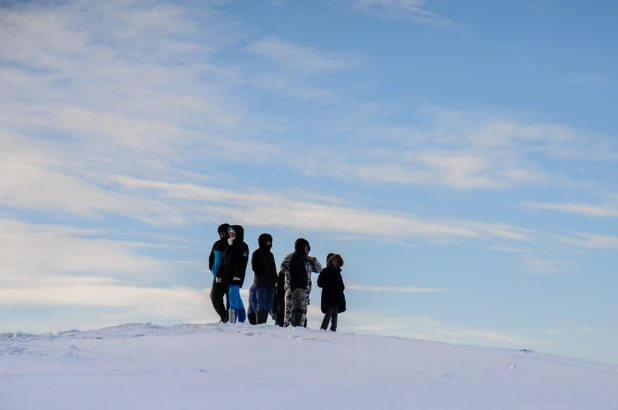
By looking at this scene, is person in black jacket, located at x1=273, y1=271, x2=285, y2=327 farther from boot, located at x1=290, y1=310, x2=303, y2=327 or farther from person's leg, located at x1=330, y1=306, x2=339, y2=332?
person's leg, located at x1=330, y1=306, x2=339, y2=332

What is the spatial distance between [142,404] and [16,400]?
131 cm

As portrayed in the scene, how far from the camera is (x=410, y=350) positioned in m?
13.6

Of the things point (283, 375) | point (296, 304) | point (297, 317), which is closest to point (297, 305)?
point (296, 304)

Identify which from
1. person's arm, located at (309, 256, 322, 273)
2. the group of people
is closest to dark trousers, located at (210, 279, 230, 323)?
the group of people

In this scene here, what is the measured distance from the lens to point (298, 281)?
57.1 feet

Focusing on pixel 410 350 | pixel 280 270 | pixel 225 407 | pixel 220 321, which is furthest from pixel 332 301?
pixel 225 407

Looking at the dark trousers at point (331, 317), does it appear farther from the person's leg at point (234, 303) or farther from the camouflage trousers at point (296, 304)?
the person's leg at point (234, 303)

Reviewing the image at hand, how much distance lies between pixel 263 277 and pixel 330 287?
1496 mm

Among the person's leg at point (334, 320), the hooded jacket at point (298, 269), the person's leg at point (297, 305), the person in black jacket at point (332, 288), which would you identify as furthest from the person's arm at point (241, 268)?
the person's leg at point (334, 320)

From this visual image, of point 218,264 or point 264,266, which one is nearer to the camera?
point 264,266

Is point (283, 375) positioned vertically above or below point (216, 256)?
below

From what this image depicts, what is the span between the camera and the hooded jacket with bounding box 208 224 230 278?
1772cm

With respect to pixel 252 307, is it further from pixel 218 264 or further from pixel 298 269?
pixel 298 269

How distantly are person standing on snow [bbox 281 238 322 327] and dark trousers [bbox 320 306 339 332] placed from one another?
21.8 inches
